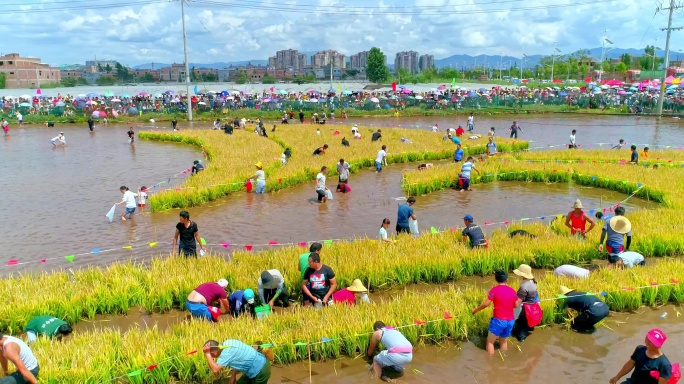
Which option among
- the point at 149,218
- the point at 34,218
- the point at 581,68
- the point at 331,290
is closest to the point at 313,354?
the point at 331,290

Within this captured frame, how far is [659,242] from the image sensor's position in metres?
11.3

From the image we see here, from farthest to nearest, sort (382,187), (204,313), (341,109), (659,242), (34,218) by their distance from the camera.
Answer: (341,109) < (382,187) < (34,218) < (659,242) < (204,313)

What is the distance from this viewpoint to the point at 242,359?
614cm

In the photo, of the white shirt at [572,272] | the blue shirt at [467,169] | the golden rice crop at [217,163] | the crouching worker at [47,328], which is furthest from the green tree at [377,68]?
the crouching worker at [47,328]

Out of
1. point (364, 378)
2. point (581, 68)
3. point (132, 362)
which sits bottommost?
point (364, 378)

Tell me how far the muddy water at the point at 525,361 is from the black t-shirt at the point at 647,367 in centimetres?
101

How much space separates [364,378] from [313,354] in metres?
0.87

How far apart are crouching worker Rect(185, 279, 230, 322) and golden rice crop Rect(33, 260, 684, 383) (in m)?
0.83

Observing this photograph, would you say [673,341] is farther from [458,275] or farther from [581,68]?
[581,68]

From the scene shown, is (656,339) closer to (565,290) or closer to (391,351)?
(565,290)

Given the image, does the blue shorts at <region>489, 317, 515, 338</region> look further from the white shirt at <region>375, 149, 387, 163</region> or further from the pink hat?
the white shirt at <region>375, 149, 387, 163</region>

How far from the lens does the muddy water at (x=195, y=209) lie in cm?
1306

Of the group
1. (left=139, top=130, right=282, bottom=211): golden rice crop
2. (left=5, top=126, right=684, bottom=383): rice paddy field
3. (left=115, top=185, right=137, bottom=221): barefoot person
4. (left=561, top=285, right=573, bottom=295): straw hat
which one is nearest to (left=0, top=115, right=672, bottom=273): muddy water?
(left=115, top=185, right=137, bottom=221): barefoot person

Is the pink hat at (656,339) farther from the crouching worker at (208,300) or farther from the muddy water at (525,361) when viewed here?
the crouching worker at (208,300)
